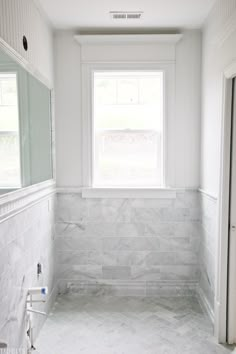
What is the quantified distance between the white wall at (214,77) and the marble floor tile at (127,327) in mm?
1190

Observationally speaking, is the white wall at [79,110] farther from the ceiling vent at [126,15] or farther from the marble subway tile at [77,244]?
the marble subway tile at [77,244]

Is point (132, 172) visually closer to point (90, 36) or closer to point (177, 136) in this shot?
point (177, 136)

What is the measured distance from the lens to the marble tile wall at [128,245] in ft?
10.2

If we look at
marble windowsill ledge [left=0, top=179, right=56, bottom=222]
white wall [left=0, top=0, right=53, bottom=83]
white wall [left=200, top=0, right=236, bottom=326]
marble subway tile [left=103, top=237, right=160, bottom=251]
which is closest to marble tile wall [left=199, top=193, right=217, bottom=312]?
white wall [left=200, top=0, right=236, bottom=326]

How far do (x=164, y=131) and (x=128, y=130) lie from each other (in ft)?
1.26

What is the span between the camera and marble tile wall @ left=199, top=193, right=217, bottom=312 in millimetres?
2594

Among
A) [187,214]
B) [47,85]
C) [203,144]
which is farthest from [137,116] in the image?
[187,214]

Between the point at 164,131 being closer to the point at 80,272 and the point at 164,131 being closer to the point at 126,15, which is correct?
the point at 126,15

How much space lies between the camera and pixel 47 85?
277 cm

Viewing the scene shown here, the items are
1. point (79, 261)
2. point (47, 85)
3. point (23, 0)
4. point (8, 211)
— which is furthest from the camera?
point (79, 261)

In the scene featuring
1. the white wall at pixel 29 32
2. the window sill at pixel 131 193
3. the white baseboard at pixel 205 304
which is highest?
the white wall at pixel 29 32

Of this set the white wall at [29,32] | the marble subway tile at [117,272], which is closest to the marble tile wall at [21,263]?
the marble subway tile at [117,272]

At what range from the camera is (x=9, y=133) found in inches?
70.7

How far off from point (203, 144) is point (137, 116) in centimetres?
75
